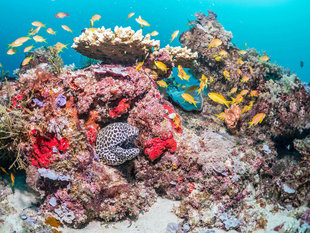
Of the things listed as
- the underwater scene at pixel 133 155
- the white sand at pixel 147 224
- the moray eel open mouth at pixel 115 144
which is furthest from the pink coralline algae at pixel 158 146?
the white sand at pixel 147 224

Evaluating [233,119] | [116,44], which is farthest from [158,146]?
[233,119]

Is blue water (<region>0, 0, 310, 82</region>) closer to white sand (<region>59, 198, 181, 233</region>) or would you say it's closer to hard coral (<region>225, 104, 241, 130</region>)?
hard coral (<region>225, 104, 241, 130</region>)

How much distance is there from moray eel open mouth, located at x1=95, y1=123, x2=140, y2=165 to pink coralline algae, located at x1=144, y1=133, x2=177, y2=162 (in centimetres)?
46

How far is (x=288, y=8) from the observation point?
128250 mm

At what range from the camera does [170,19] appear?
273ft

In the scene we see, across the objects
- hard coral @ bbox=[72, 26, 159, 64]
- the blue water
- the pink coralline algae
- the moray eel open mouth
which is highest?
the blue water

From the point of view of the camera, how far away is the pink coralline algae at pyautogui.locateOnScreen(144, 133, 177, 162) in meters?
4.45

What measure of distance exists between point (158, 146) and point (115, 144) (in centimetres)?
103

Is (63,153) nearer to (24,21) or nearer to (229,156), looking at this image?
(229,156)

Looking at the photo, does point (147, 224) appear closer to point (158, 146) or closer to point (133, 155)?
point (133, 155)

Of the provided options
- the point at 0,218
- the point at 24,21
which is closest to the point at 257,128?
the point at 0,218

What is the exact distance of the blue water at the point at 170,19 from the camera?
78250 mm

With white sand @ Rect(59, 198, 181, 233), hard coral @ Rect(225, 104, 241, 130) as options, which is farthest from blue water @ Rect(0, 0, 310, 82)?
white sand @ Rect(59, 198, 181, 233)

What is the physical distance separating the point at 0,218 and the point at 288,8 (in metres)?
172
